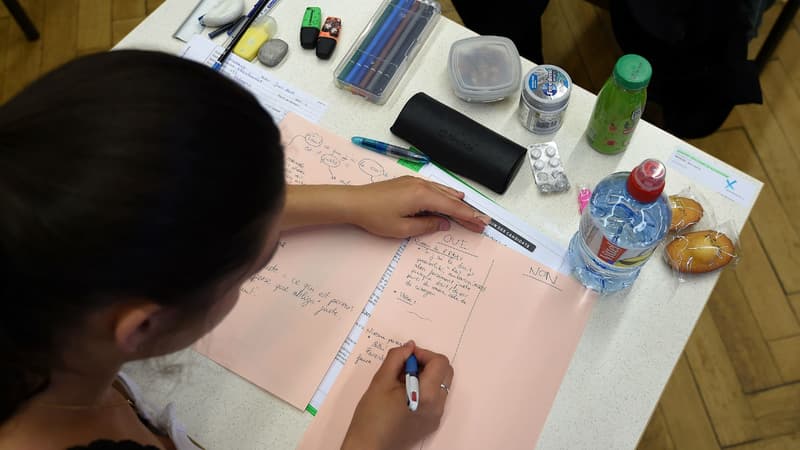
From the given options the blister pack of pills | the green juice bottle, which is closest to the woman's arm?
the blister pack of pills

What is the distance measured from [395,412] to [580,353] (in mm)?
240

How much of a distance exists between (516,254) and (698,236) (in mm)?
234

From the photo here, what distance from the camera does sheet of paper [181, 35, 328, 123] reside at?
90cm

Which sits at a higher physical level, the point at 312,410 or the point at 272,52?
the point at 272,52

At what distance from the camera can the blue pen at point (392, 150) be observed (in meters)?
0.85

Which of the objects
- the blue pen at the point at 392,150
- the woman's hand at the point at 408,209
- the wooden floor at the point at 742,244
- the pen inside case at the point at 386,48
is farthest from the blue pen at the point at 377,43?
the wooden floor at the point at 742,244

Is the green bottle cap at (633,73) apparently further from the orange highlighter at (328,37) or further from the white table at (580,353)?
the orange highlighter at (328,37)

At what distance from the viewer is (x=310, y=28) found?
93cm

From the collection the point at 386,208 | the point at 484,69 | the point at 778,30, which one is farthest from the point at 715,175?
the point at 778,30

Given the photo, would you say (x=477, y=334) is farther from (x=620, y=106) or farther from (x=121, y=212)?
(x=121, y=212)

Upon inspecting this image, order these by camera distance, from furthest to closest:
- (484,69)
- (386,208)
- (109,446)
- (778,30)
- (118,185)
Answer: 1. (778,30)
2. (484,69)
3. (386,208)
4. (109,446)
5. (118,185)

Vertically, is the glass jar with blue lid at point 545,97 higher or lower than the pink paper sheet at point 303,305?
higher

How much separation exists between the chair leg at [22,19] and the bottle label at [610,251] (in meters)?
1.83

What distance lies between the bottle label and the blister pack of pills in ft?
0.35
